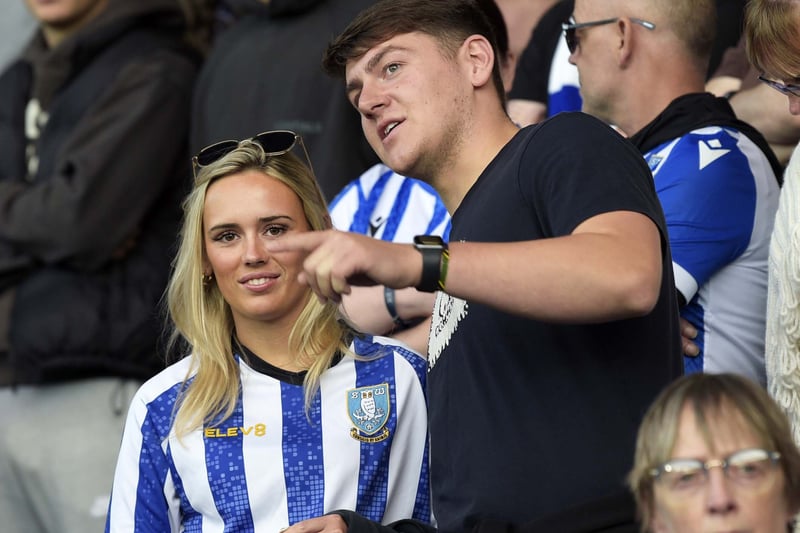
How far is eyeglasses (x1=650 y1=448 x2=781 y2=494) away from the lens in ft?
6.54

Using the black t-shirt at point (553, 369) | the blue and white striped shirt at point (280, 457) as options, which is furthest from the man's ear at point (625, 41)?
the black t-shirt at point (553, 369)

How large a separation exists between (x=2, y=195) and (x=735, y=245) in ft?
9.70

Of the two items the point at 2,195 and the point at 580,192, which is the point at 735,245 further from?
the point at 2,195

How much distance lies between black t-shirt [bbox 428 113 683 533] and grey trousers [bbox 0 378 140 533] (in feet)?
8.61

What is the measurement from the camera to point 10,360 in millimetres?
4941

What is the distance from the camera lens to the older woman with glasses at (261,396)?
305cm

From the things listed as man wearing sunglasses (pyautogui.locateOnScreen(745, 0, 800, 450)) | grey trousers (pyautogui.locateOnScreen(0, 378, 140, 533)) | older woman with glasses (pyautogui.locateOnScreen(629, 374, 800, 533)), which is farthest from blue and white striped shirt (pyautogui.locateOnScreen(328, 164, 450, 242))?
older woman with glasses (pyautogui.locateOnScreen(629, 374, 800, 533))

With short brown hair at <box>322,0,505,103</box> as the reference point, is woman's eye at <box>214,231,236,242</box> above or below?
below

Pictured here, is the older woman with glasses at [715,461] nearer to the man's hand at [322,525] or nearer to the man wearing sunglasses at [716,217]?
the man's hand at [322,525]

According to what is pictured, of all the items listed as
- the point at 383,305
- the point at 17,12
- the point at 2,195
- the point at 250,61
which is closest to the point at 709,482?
the point at 383,305

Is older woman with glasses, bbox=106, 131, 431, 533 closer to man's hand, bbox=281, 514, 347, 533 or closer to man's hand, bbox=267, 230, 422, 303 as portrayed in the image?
man's hand, bbox=281, 514, 347, 533

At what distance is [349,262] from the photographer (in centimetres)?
210

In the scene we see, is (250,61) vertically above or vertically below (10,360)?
above

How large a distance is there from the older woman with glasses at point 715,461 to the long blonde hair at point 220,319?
122cm
